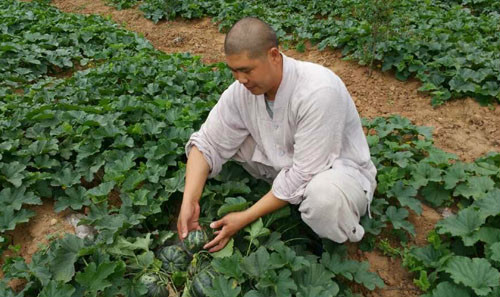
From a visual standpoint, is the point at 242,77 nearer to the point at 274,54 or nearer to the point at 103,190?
the point at 274,54

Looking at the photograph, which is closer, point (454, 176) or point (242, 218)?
point (242, 218)

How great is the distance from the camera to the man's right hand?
298 cm

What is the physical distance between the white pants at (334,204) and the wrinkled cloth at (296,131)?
0.23ft

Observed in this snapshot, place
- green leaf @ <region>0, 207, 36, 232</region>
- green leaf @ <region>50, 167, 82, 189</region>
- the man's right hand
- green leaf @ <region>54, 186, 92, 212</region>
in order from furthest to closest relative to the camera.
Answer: green leaf @ <region>50, 167, 82, 189</region>, green leaf @ <region>54, 186, 92, 212</region>, green leaf @ <region>0, 207, 36, 232</region>, the man's right hand

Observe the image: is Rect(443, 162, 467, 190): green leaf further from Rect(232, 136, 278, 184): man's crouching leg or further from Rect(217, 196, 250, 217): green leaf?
Rect(217, 196, 250, 217): green leaf

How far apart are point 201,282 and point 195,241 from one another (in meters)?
0.28

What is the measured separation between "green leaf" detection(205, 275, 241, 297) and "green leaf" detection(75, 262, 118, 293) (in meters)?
0.61

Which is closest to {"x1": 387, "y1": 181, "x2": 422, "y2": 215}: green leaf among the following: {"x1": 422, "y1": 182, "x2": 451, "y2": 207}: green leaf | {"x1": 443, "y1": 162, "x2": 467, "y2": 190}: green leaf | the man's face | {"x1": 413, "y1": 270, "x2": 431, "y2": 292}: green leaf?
{"x1": 422, "y1": 182, "x2": 451, "y2": 207}: green leaf

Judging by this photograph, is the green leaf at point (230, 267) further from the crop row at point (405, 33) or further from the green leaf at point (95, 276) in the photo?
the crop row at point (405, 33)

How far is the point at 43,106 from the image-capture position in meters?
4.39

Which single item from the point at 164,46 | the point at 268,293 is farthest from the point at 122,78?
the point at 268,293

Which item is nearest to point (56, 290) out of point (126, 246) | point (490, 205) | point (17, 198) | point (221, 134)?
point (126, 246)

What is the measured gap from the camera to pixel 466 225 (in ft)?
9.90

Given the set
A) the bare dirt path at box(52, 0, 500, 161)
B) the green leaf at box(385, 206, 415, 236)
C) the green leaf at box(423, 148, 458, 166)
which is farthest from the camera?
the bare dirt path at box(52, 0, 500, 161)
